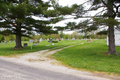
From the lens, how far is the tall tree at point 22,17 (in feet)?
39.4

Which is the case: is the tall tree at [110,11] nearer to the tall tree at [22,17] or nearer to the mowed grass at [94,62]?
the mowed grass at [94,62]

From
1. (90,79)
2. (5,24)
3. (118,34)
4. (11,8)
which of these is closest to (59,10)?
(11,8)

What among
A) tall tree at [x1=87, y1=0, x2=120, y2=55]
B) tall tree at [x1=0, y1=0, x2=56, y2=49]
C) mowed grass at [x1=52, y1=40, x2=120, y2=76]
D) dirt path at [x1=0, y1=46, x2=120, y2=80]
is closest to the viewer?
dirt path at [x1=0, y1=46, x2=120, y2=80]

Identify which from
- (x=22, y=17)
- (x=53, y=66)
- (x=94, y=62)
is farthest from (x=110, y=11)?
(x=22, y=17)

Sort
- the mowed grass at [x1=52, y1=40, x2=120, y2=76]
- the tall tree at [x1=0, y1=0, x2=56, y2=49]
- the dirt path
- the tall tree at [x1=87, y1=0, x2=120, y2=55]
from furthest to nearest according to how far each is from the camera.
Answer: the tall tree at [x1=0, y1=0, x2=56, y2=49], the tall tree at [x1=87, y1=0, x2=120, y2=55], the mowed grass at [x1=52, y1=40, x2=120, y2=76], the dirt path

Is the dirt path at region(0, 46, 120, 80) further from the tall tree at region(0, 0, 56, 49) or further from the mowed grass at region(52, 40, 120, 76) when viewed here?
the tall tree at region(0, 0, 56, 49)

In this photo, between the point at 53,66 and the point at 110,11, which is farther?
the point at 110,11

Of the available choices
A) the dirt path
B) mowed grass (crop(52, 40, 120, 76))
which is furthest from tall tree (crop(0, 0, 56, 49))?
mowed grass (crop(52, 40, 120, 76))

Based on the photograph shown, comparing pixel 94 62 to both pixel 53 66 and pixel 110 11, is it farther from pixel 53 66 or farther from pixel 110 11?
pixel 110 11

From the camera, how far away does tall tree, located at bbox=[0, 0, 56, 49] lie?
12023mm

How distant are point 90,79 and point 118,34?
15883 millimetres

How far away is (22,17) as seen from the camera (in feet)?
43.6

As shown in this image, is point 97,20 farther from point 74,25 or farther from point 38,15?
point 38,15

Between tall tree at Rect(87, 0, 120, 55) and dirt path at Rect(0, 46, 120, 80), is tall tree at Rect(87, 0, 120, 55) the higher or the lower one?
the higher one
